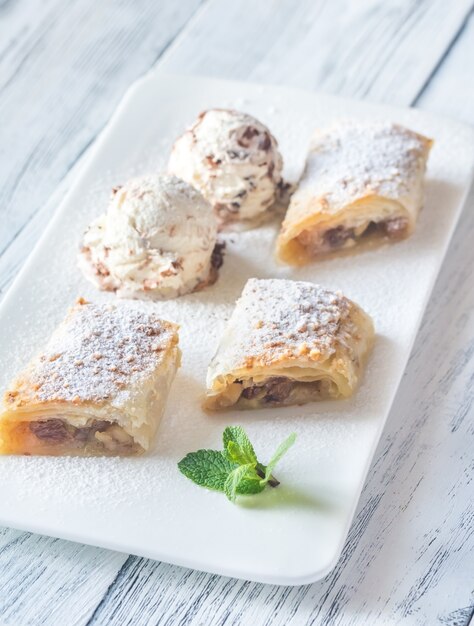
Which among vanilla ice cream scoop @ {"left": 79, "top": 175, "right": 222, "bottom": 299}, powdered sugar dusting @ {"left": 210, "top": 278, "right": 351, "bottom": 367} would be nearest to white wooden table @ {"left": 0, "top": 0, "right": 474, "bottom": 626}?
powdered sugar dusting @ {"left": 210, "top": 278, "right": 351, "bottom": 367}

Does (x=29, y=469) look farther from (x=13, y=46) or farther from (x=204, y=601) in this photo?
(x=13, y=46)

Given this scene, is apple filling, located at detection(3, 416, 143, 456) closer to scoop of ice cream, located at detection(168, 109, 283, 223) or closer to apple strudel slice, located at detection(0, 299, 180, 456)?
apple strudel slice, located at detection(0, 299, 180, 456)

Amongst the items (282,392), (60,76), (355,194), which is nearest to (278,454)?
(282,392)

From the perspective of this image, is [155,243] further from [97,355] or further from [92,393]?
[92,393]

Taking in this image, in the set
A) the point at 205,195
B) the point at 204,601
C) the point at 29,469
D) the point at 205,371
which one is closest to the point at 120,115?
the point at 205,195

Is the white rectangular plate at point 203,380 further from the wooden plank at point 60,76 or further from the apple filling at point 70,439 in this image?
the wooden plank at point 60,76
